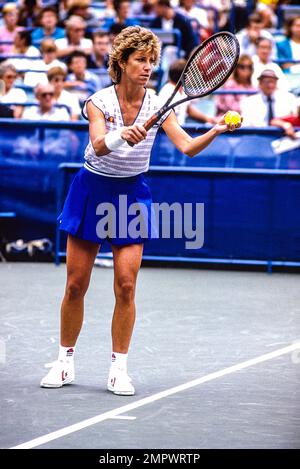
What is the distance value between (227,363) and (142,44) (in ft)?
7.19

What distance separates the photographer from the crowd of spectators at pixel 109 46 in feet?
42.7

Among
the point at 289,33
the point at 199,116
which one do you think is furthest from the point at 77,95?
the point at 289,33

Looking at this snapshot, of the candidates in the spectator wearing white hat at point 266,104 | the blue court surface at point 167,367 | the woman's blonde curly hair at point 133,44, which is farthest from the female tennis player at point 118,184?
the spectator wearing white hat at point 266,104

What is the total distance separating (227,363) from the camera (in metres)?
7.26

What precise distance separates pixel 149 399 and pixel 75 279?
2.49ft

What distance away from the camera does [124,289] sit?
20.6 feet

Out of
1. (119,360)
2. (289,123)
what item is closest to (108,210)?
(119,360)

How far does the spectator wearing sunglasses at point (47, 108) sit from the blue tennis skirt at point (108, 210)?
6729 mm

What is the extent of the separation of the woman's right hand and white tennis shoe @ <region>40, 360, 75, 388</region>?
141 cm

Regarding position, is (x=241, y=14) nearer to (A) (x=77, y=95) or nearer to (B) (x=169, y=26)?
(B) (x=169, y=26)

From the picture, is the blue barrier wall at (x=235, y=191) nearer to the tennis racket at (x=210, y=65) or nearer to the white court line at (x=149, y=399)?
the white court line at (x=149, y=399)

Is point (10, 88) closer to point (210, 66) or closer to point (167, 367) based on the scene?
point (167, 367)

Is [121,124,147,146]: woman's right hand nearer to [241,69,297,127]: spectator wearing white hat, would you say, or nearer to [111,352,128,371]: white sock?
[111,352,128,371]: white sock

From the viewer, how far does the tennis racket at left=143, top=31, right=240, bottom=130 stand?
20.2 feet
